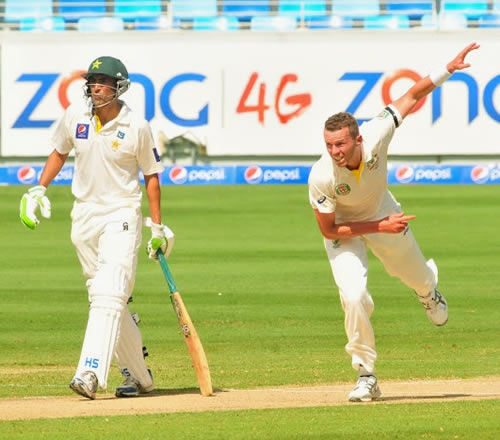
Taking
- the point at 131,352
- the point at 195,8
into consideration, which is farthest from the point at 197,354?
the point at 195,8

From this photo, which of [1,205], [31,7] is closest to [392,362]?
[1,205]

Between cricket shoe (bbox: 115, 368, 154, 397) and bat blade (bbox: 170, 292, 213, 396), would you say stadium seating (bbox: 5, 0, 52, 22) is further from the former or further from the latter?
cricket shoe (bbox: 115, 368, 154, 397)

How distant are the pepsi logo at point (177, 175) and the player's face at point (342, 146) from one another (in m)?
20.7

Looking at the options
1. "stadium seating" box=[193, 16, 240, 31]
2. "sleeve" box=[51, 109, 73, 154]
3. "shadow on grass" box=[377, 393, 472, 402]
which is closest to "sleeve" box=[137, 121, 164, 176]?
"sleeve" box=[51, 109, 73, 154]

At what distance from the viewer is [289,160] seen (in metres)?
31.2

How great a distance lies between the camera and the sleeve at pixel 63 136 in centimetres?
830

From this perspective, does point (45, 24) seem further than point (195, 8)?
No

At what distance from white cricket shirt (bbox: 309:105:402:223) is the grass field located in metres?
1.25

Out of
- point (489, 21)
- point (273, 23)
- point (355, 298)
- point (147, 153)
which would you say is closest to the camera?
point (355, 298)

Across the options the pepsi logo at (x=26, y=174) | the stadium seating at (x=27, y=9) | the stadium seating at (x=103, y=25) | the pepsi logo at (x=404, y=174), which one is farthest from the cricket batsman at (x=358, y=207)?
the stadium seating at (x=27, y=9)

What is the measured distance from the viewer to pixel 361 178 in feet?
26.2

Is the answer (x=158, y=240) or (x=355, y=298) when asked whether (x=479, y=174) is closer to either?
(x=158, y=240)

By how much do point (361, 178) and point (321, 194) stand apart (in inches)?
9.9

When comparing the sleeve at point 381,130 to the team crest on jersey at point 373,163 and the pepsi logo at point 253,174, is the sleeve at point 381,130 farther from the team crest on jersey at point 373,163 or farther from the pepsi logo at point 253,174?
the pepsi logo at point 253,174
